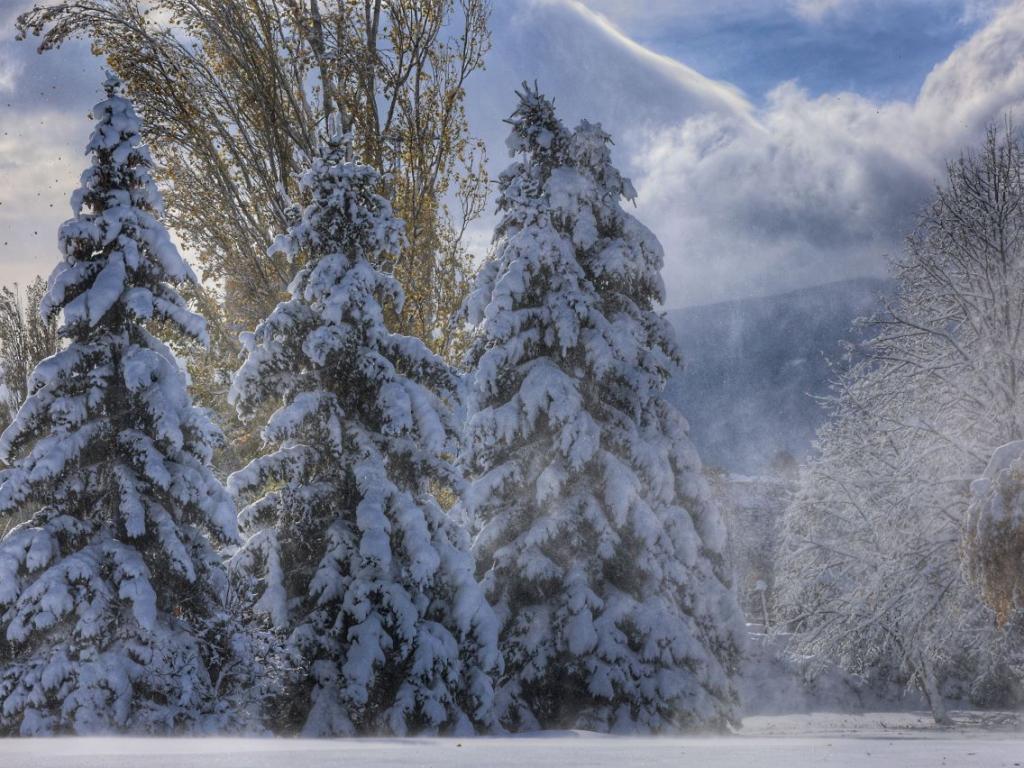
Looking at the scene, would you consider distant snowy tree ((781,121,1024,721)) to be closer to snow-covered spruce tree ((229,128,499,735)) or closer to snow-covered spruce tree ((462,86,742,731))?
snow-covered spruce tree ((462,86,742,731))

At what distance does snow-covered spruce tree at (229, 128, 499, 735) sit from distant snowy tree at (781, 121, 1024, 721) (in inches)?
434

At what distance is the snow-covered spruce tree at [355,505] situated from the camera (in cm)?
1303

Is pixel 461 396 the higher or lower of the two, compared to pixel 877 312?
lower

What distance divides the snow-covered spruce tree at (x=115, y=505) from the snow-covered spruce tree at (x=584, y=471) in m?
4.14

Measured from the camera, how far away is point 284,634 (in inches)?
518

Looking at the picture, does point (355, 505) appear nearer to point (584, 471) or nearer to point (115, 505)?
point (115, 505)

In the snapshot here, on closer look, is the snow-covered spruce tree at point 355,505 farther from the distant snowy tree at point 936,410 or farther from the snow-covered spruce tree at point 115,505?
the distant snowy tree at point 936,410

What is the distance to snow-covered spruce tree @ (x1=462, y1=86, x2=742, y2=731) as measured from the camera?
1571 cm

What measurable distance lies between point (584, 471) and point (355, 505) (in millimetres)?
4665

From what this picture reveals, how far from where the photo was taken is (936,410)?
70.2 feet

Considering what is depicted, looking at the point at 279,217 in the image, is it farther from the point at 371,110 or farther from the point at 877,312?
the point at 877,312

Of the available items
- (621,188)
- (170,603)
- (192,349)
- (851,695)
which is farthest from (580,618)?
(851,695)

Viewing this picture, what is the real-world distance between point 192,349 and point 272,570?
8414 millimetres

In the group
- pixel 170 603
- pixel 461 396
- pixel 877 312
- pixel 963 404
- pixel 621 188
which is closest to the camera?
pixel 170 603
